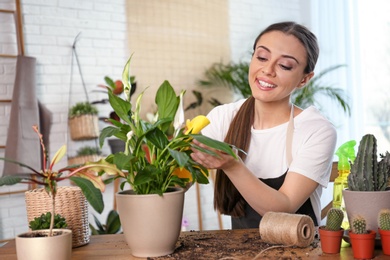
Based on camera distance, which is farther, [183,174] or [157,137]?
[183,174]

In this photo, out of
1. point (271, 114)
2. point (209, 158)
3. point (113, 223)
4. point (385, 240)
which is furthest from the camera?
point (113, 223)

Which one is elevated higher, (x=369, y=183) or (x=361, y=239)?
(x=369, y=183)

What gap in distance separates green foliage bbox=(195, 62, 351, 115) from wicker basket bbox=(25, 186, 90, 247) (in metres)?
3.69

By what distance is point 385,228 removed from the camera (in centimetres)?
154

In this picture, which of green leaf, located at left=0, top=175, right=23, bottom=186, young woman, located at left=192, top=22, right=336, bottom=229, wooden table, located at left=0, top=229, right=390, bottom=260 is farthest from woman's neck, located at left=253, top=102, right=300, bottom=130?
green leaf, located at left=0, top=175, right=23, bottom=186

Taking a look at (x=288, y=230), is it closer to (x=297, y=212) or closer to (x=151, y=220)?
(x=151, y=220)

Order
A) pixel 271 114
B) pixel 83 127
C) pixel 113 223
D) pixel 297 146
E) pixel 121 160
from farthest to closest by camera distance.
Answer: pixel 83 127
pixel 113 223
pixel 271 114
pixel 297 146
pixel 121 160

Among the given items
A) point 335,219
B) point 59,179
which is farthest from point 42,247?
point 335,219

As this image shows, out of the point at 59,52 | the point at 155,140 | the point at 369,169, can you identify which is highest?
the point at 59,52

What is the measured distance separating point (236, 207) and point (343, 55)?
12.2ft

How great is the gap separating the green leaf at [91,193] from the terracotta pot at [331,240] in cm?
64

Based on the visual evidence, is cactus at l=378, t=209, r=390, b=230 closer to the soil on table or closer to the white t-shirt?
the soil on table

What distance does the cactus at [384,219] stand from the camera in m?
1.53

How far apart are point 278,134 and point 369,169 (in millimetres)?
750
